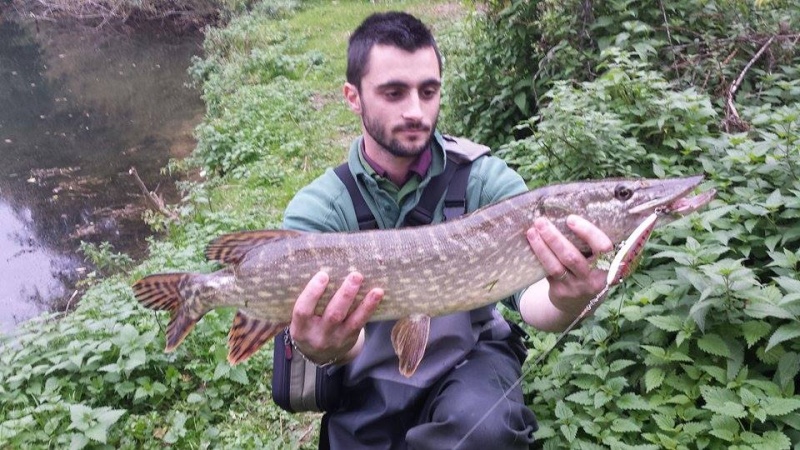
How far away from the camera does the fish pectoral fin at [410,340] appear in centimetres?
208

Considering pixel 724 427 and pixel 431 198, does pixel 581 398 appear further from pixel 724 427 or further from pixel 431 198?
pixel 431 198

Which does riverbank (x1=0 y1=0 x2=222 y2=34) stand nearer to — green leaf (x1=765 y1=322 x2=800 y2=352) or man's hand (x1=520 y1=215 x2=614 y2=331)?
man's hand (x1=520 y1=215 x2=614 y2=331)

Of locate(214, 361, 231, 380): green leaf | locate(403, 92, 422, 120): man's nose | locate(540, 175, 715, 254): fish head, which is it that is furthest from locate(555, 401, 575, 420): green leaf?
locate(214, 361, 231, 380): green leaf

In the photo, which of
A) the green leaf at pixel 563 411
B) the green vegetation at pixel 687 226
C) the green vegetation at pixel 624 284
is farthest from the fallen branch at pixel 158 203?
the green leaf at pixel 563 411

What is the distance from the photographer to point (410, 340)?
A: 2.10 metres

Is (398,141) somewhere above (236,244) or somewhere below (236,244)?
above

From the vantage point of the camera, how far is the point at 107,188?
8359mm

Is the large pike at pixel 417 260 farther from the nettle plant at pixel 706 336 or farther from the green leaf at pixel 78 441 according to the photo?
the green leaf at pixel 78 441

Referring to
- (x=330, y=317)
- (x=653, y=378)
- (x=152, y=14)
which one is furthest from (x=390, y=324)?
(x=152, y=14)

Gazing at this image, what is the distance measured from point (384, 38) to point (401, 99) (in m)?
0.28

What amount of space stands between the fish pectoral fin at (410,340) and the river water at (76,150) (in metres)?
4.53

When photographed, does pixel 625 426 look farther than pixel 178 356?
No

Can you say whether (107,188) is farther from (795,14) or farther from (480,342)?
(795,14)

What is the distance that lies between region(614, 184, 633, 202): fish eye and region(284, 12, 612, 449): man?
249mm
